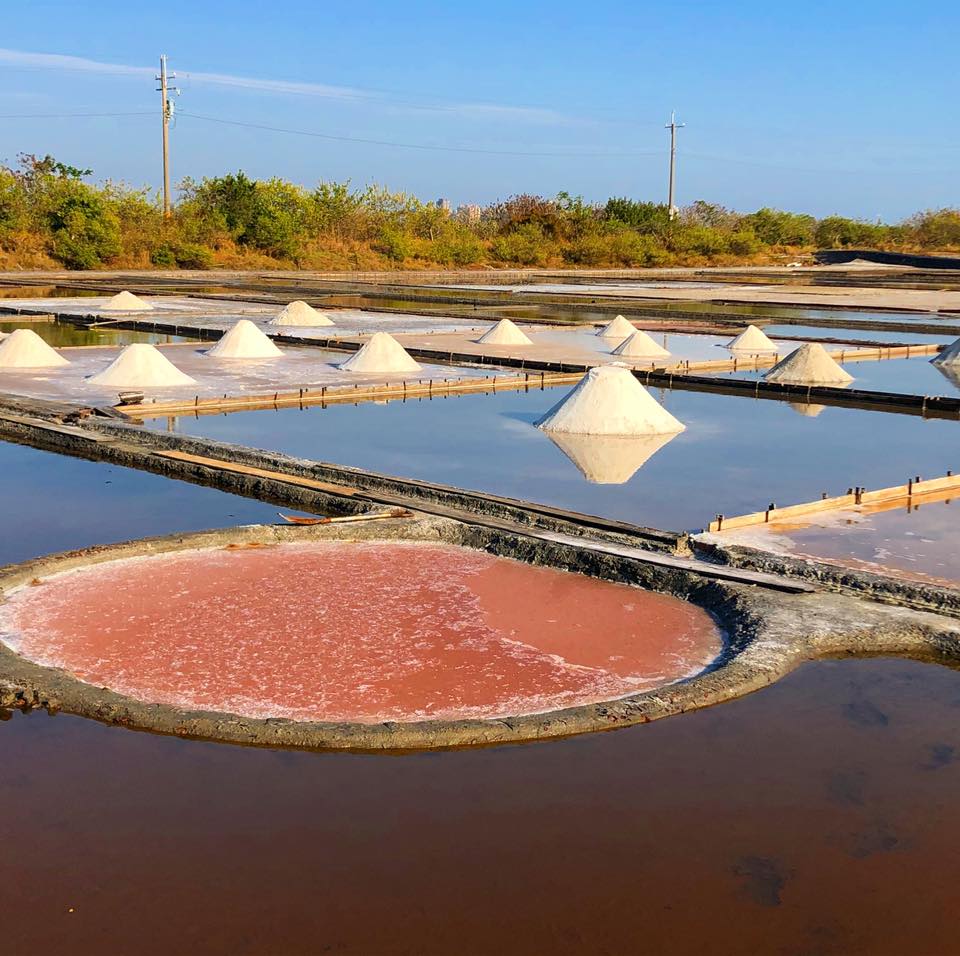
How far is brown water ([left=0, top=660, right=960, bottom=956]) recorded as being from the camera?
2248 millimetres

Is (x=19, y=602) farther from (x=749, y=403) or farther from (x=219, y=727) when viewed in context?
(x=749, y=403)

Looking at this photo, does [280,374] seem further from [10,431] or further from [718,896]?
[718,896]

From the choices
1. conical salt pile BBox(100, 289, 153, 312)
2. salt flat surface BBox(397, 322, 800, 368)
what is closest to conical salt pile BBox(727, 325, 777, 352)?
salt flat surface BBox(397, 322, 800, 368)

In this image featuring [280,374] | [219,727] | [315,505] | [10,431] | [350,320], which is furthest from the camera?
[350,320]

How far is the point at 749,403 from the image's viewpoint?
9.05 meters

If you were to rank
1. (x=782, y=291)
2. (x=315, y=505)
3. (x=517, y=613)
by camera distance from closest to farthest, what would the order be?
(x=517, y=613)
(x=315, y=505)
(x=782, y=291)

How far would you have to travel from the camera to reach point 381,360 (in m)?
10.2

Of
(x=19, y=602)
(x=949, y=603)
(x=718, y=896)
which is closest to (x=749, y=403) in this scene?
(x=949, y=603)

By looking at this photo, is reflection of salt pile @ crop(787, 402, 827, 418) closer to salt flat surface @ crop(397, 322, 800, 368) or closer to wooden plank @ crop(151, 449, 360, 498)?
salt flat surface @ crop(397, 322, 800, 368)

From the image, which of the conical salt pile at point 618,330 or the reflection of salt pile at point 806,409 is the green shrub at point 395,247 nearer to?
the conical salt pile at point 618,330

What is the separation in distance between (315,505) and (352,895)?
3.21 m

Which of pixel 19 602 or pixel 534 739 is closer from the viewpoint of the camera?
pixel 534 739

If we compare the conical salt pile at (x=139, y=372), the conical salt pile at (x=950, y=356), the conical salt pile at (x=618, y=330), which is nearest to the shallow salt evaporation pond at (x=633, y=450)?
the conical salt pile at (x=139, y=372)

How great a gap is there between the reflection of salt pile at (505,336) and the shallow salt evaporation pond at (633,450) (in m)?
3.43
